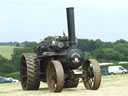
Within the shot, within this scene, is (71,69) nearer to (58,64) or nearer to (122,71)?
(58,64)

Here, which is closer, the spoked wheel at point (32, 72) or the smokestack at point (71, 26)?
the smokestack at point (71, 26)

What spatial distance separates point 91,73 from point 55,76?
66.7 inches

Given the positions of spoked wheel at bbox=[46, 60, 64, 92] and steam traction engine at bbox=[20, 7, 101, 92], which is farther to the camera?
steam traction engine at bbox=[20, 7, 101, 92]

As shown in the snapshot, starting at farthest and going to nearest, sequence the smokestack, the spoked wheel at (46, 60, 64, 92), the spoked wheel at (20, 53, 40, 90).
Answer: the spoked wheel at (20, 53, 40, 90) → the smokestack → the spoked wheel at (46, 60, 64, 92)

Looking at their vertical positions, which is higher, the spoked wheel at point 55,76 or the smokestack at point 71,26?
the smokestack at point 71,26

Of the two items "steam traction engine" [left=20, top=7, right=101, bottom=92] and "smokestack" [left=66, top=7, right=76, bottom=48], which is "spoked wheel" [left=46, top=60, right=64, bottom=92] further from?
"smokestack" [left=66, top=7, right=76, bottom=48]

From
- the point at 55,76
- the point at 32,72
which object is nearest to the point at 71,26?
the point at 55,76

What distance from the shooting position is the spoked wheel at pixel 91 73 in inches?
603

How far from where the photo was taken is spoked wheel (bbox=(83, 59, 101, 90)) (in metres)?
15.3

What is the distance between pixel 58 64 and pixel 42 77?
238 cm

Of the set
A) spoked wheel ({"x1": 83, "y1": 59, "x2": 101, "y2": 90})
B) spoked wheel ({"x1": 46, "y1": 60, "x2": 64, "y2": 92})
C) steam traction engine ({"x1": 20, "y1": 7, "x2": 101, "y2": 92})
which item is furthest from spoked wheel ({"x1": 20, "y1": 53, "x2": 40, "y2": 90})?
spoked wheel ({"x1": 83, "y1": 59, "x2": 101, "y2": 90})

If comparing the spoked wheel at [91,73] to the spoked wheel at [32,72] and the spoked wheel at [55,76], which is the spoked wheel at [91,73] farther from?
the spoked wheel at [32,72]

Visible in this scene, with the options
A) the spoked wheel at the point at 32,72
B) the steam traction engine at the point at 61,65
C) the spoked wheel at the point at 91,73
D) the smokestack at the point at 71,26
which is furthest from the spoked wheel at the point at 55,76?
the spoked wheel at the point at 91,73

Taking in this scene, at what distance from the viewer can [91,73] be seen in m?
16.0
